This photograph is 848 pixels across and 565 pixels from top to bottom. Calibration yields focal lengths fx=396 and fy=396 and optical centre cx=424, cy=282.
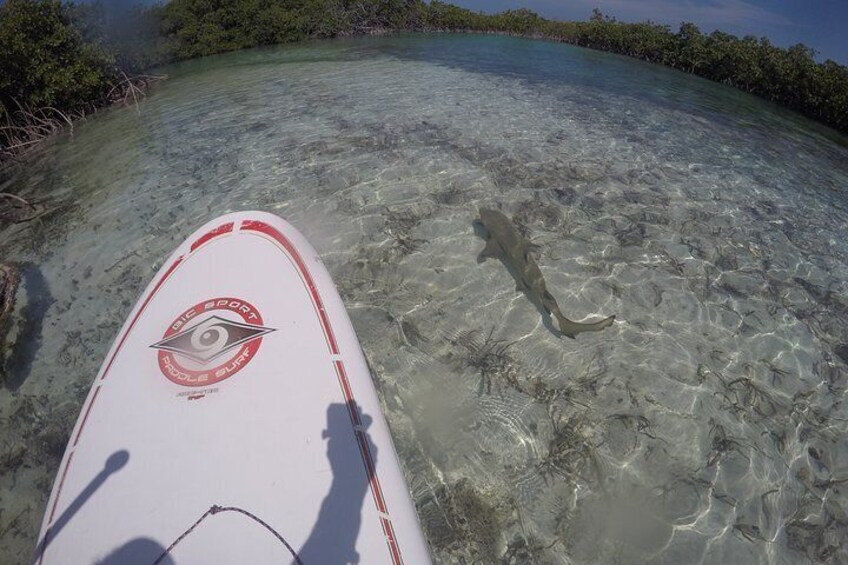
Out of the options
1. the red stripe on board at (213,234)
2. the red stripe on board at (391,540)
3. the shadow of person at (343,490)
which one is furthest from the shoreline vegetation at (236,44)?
the red stripe on board at (391,540)

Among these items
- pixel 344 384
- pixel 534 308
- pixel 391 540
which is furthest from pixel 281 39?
pixel 391 540

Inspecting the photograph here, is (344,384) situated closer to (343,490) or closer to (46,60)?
(343,490)

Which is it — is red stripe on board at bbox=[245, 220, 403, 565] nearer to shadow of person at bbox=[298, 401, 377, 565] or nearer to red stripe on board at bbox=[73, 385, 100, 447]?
shadow of person at bbox=[298, 401, 377, 565]

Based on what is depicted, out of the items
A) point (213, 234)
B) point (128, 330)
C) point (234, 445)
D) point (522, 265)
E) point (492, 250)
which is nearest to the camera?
point (234, 445)

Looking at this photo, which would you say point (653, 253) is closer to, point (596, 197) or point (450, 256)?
point (596, 197)

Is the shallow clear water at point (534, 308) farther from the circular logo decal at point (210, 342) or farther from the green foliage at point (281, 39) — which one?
the green foliage at point (281, 39)

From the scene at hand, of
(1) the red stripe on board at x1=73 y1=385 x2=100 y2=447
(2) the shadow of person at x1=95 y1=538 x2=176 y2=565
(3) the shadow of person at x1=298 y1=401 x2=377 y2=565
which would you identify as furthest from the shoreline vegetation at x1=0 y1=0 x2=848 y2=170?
(3) the shadow of person at x1=298 y1=401 x2=377 y2=565
